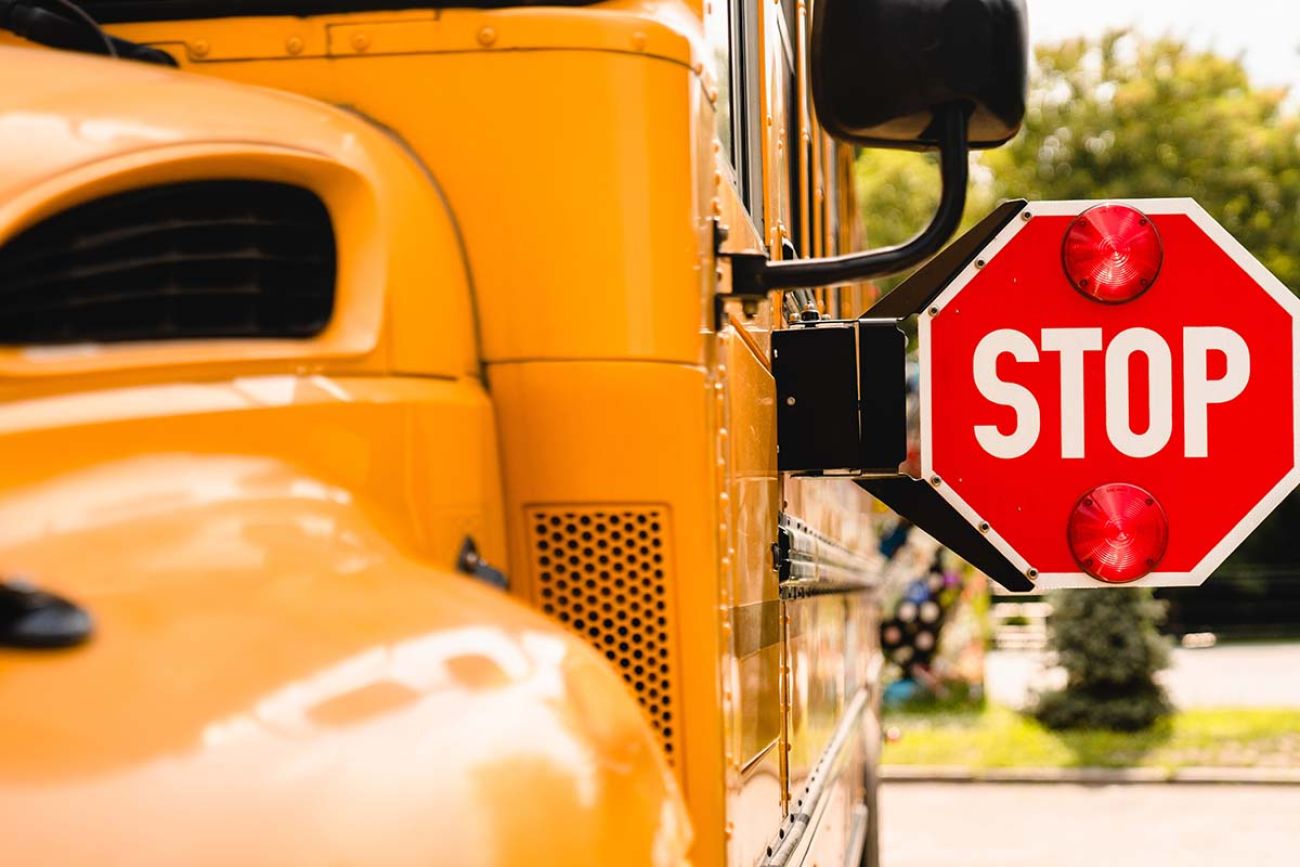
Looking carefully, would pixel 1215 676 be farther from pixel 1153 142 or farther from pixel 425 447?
pixel 425 447

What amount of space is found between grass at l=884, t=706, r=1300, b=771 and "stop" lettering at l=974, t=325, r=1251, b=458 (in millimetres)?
9206

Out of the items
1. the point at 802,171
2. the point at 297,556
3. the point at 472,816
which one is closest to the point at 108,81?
the point at 297,556

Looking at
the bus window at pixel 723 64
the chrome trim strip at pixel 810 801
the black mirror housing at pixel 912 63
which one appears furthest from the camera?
the chrome trim strip at pixel 810 801

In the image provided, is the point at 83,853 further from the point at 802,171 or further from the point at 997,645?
the point at 997,645

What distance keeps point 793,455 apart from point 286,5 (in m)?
1.00

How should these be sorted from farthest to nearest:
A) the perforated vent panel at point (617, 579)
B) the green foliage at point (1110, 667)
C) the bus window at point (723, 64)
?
1. the green foliage at point (1110, 667)
2. the bus window at point (723, 64)
3. the perforated vent panel at point (617, 579)

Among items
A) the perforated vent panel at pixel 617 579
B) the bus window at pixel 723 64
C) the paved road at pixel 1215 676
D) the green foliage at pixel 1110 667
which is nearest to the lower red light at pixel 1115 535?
the bus window at pixel 723 64

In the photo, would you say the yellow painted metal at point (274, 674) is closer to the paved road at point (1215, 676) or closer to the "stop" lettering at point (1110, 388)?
the "stop" lettering at point (1110, 388)

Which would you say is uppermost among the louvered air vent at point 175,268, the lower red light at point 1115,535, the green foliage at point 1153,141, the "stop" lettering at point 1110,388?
the green foliage at point 1153,141

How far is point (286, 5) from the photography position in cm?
177

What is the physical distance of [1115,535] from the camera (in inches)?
103

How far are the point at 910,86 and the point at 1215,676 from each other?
1758cm

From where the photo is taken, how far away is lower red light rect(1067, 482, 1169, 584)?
2.60 m

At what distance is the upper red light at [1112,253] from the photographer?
2.64m
